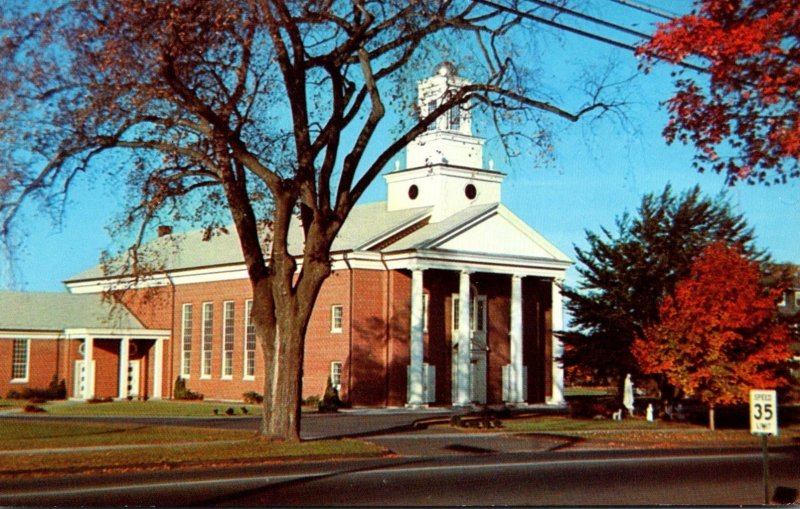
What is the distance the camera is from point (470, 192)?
57.1m

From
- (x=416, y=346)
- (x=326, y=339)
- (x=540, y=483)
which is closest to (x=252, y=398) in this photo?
(x=326, y=339)

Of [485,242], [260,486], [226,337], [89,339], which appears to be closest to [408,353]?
[485,242]

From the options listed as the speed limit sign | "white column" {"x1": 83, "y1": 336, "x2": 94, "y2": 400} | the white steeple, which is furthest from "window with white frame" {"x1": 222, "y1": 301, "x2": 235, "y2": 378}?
the speed limit sign

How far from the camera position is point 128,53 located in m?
19.7

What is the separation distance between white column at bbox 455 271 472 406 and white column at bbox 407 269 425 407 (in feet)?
5.99

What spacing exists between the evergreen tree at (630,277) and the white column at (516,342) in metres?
11.5

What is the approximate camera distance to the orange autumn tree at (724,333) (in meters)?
33.1

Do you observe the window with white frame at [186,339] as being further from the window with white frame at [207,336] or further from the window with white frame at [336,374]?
the window with white frame at [336,374]

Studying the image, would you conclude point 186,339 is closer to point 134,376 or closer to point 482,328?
point 134,376

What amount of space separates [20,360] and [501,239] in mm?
23634

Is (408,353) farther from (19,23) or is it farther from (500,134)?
(19,23)

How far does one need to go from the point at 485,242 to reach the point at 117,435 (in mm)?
26468

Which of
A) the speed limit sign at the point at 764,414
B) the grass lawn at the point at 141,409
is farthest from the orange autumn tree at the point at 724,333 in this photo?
the speed limit sign at the point at 764,414

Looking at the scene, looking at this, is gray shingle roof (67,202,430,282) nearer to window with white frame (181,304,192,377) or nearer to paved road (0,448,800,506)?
window with white frame (181,304,192,377)
